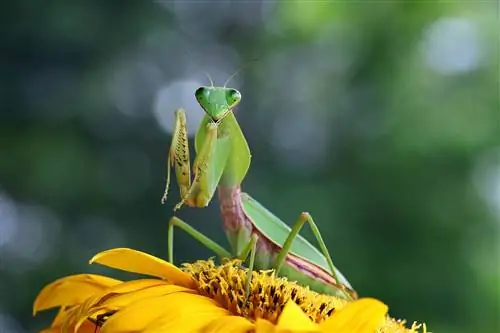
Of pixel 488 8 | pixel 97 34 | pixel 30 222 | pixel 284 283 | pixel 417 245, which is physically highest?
pixel 488 8

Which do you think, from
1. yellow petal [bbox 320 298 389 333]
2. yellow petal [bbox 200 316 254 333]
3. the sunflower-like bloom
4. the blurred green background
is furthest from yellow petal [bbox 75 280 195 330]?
the blurred green background

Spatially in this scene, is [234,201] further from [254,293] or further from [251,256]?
[254,293]

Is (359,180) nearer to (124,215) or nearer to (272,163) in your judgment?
(272,163)

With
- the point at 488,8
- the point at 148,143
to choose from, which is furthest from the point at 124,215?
the point at 488,8

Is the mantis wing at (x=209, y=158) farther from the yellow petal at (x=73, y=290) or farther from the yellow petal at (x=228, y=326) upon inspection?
the yellow petal at (x=228, y=326)

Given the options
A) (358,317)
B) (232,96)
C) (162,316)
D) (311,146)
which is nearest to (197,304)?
(162,316)

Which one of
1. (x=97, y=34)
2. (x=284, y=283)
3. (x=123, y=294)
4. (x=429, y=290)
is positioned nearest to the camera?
(x=123, y=294)
